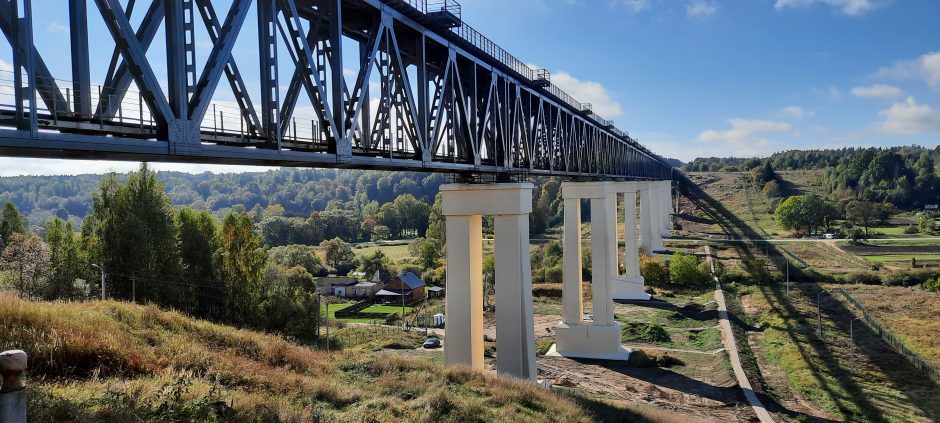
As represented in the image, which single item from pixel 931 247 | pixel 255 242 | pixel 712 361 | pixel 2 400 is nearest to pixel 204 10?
pixel 2 400

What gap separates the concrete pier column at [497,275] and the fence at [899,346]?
74.0ft

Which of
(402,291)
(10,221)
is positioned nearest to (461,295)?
(10,221)

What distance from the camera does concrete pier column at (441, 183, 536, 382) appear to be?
71.1 feet

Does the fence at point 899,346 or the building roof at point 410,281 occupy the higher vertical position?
the building roof at point 410,281

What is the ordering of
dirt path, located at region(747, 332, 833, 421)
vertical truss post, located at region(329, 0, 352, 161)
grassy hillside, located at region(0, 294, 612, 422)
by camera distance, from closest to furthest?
grassy hillside, located at region(0, 294, 612, 422) < vertical truss post, located at region(329, 0, 352, 161) < dirt path, located at region(747, 332, 833, 421)

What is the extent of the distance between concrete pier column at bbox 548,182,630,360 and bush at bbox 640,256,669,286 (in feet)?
84.1

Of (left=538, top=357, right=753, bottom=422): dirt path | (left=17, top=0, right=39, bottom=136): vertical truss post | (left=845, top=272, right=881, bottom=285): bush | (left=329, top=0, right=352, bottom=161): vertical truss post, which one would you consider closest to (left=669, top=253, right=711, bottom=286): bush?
(left=845, top=272, right=881, bottom=285): bush

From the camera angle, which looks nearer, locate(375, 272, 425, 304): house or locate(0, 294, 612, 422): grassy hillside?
locate(0, 294, 612, 422): grassy hillside

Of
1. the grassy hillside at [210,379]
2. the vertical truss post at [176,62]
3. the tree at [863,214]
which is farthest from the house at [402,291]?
the tree at [863,214]

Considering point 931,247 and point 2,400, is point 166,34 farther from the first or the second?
point 931,247

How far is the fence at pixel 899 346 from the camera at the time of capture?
3031 cm

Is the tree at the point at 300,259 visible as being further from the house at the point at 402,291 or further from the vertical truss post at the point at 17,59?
the vertical truss post at the point at 17,59

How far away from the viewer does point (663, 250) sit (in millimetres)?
79000

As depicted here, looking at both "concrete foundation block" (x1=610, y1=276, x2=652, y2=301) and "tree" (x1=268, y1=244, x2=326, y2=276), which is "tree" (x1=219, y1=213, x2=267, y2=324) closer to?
"concrete foundation block" (x1=610, y1=276, x2=652, y2=301)
